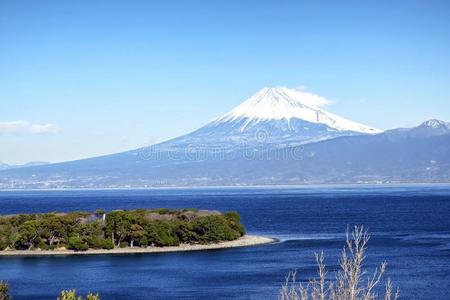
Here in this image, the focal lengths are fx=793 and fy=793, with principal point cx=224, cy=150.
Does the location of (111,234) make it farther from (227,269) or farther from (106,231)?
(227,269)

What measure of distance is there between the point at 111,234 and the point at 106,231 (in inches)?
16.3

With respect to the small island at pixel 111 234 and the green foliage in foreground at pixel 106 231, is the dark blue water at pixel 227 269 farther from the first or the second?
the green foliage in foreground at pixel 106 231

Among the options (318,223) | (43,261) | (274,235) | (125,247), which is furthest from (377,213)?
(43,261)

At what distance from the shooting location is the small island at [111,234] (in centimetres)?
4681

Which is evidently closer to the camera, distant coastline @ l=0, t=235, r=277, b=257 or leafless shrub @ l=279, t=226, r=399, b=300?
leafless shrub @ l=279, t=226, r=399, b=300

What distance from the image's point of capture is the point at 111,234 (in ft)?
157

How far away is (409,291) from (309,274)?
19.3 ft

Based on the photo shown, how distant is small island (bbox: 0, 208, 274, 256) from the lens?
154ft

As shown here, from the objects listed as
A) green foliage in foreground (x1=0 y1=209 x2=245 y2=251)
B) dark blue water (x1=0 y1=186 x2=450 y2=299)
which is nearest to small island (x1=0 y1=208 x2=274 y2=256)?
green foliage in foreground (x1=0 y1=209 x2=245 y2=251)

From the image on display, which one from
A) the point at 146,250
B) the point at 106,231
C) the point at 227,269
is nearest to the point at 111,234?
the point at 106,231

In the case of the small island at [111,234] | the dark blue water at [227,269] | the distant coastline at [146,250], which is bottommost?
the dark blue water at [227,269]

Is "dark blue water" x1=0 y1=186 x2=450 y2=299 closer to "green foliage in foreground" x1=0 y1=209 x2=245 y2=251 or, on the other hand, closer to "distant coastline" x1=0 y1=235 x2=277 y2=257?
"distant coastline" x1=0 y1=235 x2=277 y2=257

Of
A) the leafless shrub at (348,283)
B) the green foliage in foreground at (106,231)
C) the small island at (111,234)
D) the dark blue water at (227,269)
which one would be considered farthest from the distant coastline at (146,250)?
the leafless shrub at (348,283)

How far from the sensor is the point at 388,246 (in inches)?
1847
